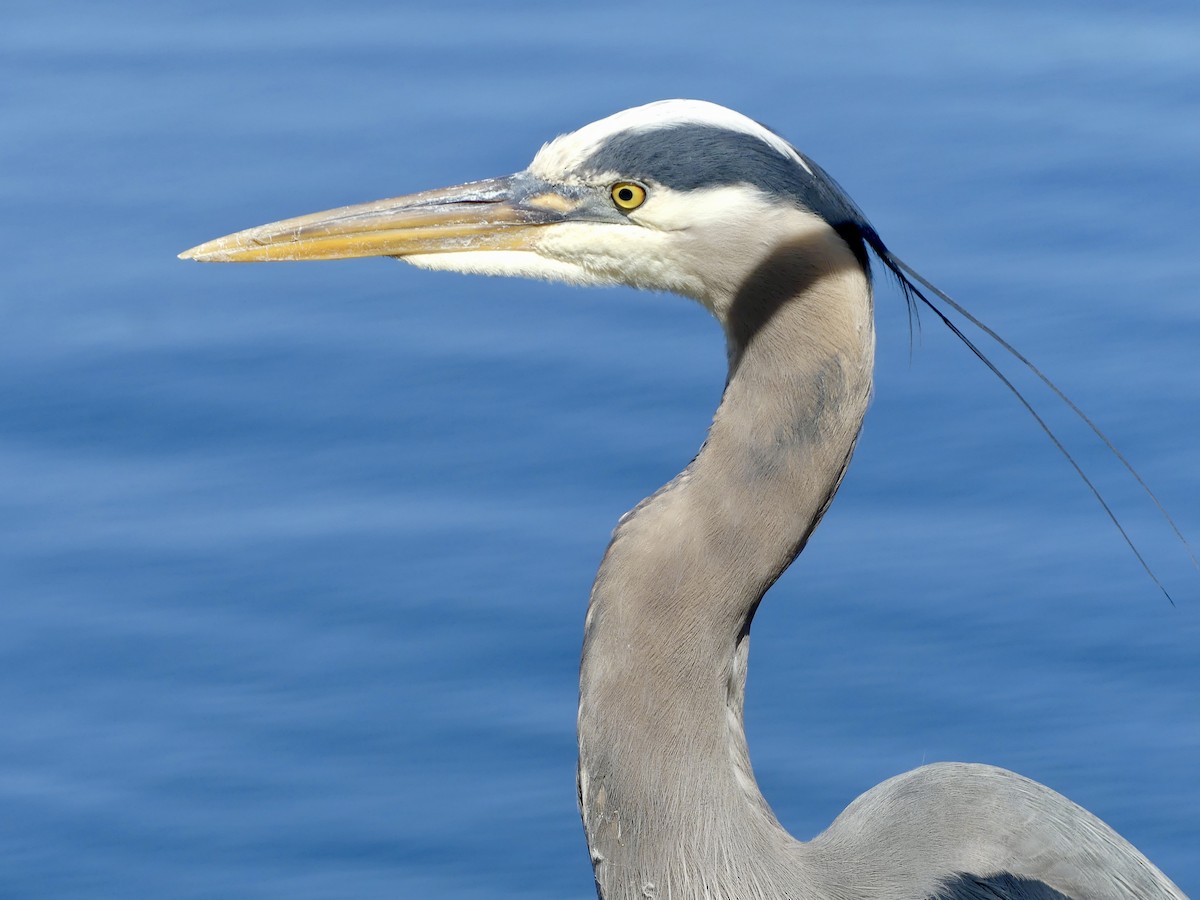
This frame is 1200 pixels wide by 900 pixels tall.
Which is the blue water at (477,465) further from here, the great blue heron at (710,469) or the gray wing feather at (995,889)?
the great blue heron at (710,469)

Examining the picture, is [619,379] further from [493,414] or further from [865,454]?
[865,454]

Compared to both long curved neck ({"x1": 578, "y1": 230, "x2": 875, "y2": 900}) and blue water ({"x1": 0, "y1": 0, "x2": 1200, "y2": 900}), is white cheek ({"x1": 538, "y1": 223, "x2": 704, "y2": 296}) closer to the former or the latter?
long curved neck ({"x1": 578, "y1": 230, "x2": 875, "y2": 900})

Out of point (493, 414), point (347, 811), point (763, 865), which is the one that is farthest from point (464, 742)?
point (763, 865)

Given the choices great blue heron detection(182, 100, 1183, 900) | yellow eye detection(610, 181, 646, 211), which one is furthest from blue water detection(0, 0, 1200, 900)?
yellow eye detection(610, 181, 646, 211)

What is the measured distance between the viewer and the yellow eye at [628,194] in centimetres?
255

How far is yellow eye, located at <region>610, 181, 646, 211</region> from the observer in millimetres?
2551

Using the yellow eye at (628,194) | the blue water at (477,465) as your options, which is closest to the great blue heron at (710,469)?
the yellow eye at (628,194)

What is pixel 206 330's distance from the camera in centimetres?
492

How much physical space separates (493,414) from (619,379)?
1.02ft

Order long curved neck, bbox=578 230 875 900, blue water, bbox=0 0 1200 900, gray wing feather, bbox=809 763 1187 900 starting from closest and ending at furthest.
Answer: long curved neck, bbox=578 230 875 900
gray wing feather, bbox=809 763 1187 900
blue water, bbox=0 0 1200 900

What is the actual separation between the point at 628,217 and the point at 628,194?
34 mm

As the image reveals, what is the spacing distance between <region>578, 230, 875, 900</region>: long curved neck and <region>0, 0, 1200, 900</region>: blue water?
56.3 inches

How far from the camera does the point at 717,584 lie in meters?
2.49

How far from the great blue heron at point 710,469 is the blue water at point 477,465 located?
1418 millimetres
